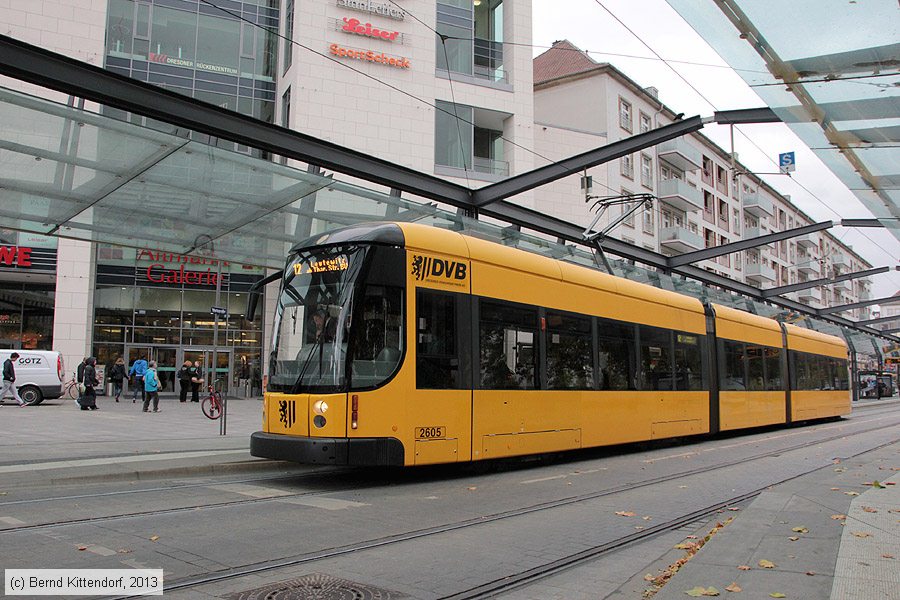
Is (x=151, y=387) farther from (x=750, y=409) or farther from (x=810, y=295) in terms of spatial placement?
(x=810, y=295)

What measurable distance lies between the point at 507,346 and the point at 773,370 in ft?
45.3

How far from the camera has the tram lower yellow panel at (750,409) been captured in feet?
60.8

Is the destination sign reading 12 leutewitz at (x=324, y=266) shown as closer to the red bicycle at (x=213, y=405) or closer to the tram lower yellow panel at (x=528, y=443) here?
the tram lower yellow panel at (x=528, y=443)

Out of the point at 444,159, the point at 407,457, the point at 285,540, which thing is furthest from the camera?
the point at 444,159

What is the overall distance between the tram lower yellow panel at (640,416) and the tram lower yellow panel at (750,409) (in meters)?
1.25

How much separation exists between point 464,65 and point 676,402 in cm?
2339

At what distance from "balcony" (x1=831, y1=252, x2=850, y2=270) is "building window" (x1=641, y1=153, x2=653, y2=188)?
177 ft

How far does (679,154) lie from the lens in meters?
49.0

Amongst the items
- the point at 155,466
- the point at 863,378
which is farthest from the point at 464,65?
the point at 863,378

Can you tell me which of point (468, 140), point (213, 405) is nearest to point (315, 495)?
point (213, 405)

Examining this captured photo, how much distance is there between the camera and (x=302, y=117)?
30500 mm

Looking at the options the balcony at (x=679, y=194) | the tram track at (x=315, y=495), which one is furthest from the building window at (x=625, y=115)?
the tram track at (x=315, y=495)

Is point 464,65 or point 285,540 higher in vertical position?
point 464,65

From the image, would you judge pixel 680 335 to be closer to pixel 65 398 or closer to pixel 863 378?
pixel 65 398
